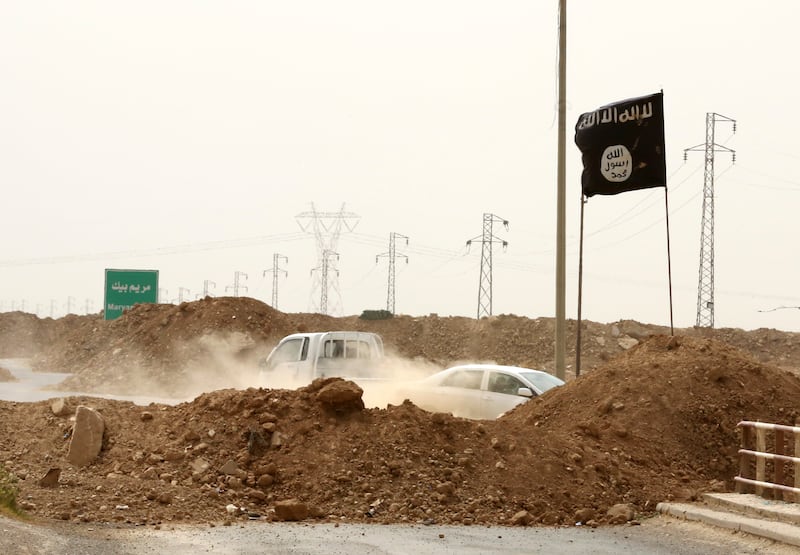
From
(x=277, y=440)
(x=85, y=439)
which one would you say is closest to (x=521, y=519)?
(x=277, y=440)

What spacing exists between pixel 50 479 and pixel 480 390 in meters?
8.12

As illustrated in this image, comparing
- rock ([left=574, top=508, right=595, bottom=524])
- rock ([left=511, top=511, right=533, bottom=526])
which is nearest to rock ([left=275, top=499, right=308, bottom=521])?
rock ([left=511, top=511, right=533, bottom=526])

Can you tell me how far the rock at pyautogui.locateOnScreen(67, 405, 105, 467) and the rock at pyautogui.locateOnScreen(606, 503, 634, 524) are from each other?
274 inches

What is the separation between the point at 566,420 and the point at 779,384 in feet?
11.4

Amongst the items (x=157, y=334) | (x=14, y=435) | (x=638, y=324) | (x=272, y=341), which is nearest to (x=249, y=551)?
(x=14, y=435)

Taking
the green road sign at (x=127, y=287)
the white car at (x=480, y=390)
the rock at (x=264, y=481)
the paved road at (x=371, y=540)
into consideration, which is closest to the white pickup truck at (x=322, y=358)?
the white car at (x=480, y=390)

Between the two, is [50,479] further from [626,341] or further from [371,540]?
[626,341]

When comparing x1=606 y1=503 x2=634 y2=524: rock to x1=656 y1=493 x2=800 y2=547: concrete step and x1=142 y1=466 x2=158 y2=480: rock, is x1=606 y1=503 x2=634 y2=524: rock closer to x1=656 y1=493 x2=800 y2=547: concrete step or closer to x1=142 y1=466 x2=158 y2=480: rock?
x1=656 y1=493 x2=800 y2=547: concrete step

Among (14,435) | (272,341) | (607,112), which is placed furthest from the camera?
(272,341)

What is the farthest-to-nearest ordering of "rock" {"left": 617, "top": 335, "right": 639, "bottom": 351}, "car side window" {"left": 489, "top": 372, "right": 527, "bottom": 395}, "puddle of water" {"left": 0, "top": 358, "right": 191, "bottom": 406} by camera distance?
"rock" {"left": 617, "top": 335, "right": 639, "bottom": 351}, "puddle of water" {"left": 0, "top": 358, "right": 191, "bottom": 406}, "car side window" {"left": 489, "top": 372, "right": 527, "bottom": 395}

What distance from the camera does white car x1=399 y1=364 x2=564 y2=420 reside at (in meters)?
18.8

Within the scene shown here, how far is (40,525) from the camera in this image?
1162 cm

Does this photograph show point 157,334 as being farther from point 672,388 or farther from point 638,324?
point 672,388

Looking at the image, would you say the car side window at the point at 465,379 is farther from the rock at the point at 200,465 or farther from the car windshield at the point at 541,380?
the rock at the point at 200,465
